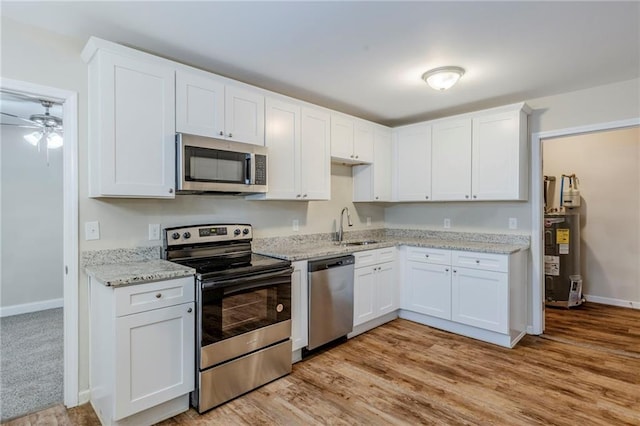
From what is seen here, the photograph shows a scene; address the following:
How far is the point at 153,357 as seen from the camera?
206 centimetres

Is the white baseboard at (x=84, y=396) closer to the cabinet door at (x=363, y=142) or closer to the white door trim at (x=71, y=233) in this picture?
the white door trim at (x=71, y=233)

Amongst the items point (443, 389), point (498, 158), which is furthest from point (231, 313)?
point (498, 158)

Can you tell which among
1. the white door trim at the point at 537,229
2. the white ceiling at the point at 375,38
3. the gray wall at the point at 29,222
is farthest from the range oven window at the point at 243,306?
the gray wall at the point at 29,222

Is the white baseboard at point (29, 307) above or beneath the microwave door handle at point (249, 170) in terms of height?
beneath

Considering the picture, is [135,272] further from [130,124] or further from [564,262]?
[564,262]

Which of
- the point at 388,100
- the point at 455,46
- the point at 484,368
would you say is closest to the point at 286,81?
the point at 388,100

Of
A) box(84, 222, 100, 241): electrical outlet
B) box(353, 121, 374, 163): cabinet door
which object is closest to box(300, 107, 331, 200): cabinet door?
box(353, 121, 374, 163): cabinet door

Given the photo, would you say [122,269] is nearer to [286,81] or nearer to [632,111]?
[286,81]

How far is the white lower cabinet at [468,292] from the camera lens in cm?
323

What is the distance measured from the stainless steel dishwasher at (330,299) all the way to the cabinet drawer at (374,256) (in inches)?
5.5

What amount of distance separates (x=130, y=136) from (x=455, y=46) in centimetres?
228

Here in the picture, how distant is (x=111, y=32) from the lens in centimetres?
222

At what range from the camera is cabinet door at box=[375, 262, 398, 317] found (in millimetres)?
3697

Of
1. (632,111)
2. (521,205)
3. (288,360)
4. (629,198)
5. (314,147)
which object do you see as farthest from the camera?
(629,198)
